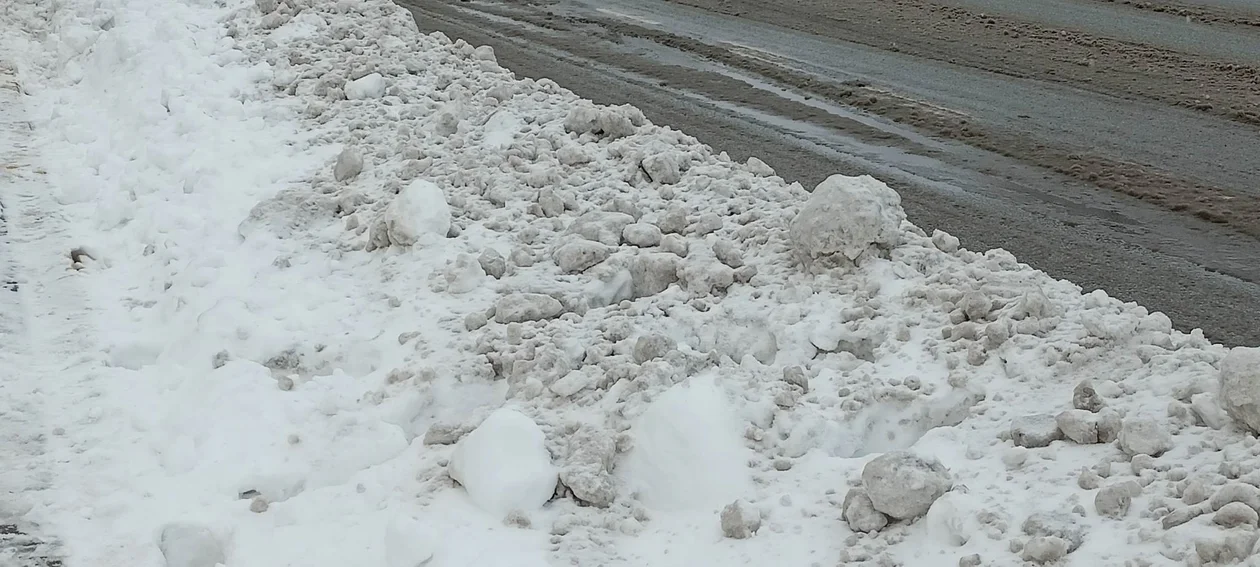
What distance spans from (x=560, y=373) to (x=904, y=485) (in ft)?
5.06

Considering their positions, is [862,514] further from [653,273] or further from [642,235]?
[642,235]

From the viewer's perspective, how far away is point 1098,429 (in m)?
3.67

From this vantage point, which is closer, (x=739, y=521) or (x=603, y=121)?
(x=739, y=521)

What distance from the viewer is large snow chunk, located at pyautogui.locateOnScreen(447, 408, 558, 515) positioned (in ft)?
12.5

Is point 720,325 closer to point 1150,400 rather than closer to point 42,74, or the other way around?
point 1150,400

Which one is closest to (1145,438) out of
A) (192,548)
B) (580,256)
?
(580,256)

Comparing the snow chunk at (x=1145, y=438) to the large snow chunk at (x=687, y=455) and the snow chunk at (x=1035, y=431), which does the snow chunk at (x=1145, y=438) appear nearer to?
the snow chunk at (x=1035, y=431)

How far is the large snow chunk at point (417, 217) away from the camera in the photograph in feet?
18.5

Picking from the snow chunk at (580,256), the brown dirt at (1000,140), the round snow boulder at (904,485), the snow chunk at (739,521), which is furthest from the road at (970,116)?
the snow chunk at (739,521)

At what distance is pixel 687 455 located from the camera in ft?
12.9

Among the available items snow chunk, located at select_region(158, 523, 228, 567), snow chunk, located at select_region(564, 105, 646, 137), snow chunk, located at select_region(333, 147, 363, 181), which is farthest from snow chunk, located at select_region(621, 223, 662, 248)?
snow chunk, located at select_region(158, 523, 228, 567)

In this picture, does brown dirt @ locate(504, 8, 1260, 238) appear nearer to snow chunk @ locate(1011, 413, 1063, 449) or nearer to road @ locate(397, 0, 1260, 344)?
road @ locate(397, 0, 1260, 344)

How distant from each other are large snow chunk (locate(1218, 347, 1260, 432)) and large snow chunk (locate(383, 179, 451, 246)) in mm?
3595

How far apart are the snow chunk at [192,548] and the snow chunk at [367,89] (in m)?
4.37
